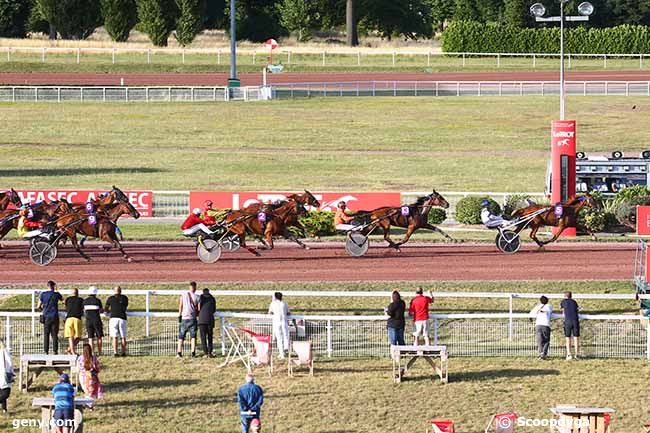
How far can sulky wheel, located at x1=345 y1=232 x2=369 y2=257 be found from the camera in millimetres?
29572

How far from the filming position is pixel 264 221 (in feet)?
94.3

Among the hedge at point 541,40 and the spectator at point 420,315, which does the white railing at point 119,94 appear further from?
the spectator at point 420,315

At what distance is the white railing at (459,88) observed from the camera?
60594 mm

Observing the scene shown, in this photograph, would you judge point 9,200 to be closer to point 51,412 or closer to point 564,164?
point 564,164

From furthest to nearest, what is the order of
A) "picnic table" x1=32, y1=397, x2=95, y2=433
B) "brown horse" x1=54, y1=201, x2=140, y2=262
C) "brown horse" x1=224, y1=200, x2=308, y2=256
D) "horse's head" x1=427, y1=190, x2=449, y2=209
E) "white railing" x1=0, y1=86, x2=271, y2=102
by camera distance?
"white railing" x1=0, y1=86, x2=271, y2=102 < "horse's head" x1=427, y1=190, x2=449, y2=209 < "brown horse" x1=224, y1=200, x2=308, y2=256 < "brown horse" x1=54, y1=201, x2=140, y2=262 < "picnic table" x1=32, y1=397, x2=95, y2=433

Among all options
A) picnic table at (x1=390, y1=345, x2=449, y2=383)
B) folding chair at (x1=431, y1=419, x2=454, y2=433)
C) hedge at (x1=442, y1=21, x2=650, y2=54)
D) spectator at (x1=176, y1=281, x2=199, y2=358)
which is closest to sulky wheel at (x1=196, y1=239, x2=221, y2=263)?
spectator at (x1=176, y1=281, x2=199, y2=358)

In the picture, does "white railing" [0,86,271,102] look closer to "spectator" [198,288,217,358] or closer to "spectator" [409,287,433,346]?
"spectator" [198,288,217,358]

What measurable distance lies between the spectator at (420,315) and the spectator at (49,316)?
5565 mm

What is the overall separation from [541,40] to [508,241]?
48221 millimetres

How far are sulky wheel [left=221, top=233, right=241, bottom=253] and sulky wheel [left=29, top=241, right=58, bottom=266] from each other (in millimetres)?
3618

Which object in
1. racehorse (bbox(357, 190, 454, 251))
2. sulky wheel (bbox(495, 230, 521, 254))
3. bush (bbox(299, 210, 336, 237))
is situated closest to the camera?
racehorse (bbox(357, 190, 454, 251))

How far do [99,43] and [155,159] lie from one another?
29.2 metres

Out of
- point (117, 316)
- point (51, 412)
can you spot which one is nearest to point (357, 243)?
point (117, 316)

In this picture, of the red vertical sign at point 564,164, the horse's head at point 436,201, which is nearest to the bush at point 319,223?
the horse's head at point 436,201
